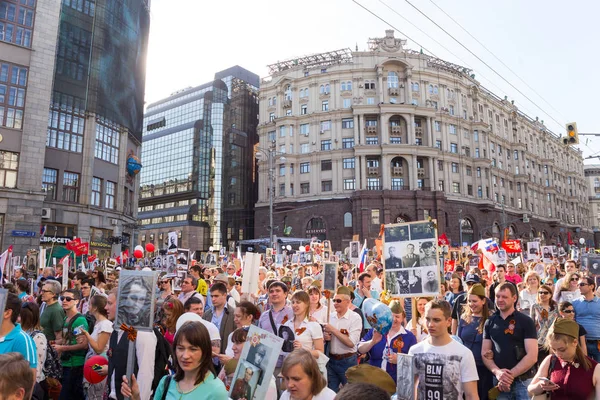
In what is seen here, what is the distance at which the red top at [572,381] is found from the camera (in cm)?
419

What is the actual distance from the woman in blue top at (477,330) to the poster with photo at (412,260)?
1.20 meters

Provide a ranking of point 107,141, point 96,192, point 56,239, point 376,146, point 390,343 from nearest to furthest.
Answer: point 390,343 → point 56,239 → point 96,192 → point 107,141 → point 376,146

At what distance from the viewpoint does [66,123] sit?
3528 centimetres

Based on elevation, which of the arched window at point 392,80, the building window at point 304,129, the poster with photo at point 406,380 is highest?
the arched window at point 392,80

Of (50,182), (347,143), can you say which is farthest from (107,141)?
(347,143)

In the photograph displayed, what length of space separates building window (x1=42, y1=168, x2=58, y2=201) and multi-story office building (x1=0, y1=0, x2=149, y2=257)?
8 cm

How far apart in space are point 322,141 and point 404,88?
14054mm

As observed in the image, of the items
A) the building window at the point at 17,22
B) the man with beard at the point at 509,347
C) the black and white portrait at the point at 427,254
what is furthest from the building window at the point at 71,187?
the man with beard at the point at 509,347

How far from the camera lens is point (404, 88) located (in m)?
62.5

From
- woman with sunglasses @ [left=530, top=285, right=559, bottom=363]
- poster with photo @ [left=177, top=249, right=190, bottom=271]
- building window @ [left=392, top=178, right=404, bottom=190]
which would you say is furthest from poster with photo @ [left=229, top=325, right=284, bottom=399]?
building window @ [left=392, top=178, right=404, bottom=190]

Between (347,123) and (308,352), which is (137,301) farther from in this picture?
(347,123)

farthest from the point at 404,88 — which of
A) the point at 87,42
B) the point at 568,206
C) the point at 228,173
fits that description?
the point at 568,206

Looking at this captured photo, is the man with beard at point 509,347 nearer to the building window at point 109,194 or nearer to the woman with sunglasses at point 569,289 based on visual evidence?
the woman with sunglasses at point 569,289

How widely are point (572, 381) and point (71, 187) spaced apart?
3806 centimetres
